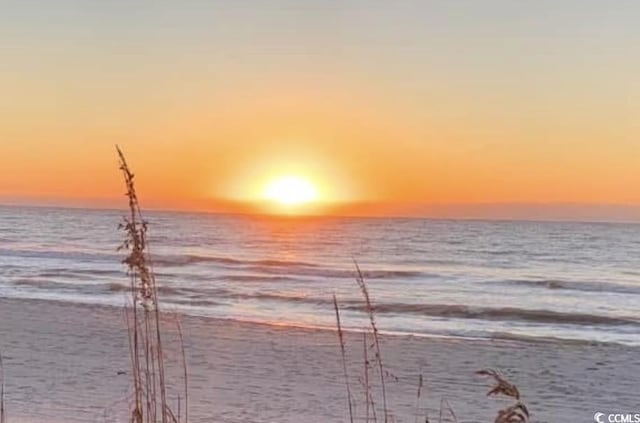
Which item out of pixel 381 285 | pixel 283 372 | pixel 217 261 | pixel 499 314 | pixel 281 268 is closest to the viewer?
pixel 283 372

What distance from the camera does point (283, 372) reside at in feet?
38.1

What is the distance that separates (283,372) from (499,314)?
10.2 metres

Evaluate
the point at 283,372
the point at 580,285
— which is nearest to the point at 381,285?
the point at 580,285

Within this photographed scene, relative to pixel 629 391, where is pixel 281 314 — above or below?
above

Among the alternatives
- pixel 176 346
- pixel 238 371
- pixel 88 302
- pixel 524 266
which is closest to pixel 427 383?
pixel 238 371

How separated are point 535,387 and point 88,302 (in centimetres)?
1292

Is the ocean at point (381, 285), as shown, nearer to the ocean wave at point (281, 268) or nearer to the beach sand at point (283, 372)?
the ocean wave at point (281, 268)

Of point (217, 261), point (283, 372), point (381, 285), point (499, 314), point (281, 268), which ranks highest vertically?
point (217, 261)

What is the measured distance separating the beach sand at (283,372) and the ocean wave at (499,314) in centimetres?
443

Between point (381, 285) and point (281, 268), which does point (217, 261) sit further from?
point (381, 285)

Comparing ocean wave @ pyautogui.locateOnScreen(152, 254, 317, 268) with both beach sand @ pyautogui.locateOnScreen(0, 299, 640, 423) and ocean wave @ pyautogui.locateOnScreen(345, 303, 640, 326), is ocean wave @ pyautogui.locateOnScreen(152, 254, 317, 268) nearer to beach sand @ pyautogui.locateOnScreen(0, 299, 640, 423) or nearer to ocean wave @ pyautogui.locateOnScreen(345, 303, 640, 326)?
ocean wave @ pyautogui.locateOnScreen(345, 303, 640, 326)

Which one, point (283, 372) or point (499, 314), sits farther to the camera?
point (499, 314)

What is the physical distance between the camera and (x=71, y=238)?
186 ft

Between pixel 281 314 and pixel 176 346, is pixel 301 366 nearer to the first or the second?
pixel 176 346
